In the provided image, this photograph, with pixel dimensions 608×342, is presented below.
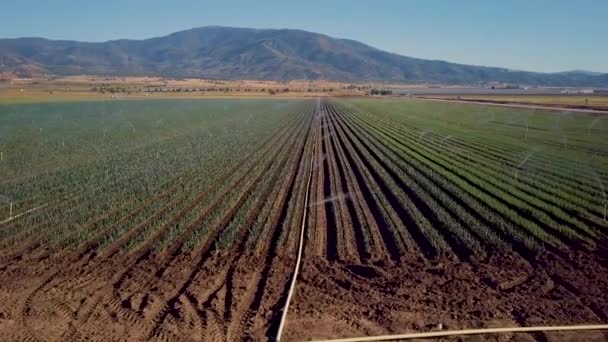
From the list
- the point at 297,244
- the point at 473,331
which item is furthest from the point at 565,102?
the point at 473,331

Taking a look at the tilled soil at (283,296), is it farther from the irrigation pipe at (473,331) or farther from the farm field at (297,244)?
the irrigation pipe at (473,331)

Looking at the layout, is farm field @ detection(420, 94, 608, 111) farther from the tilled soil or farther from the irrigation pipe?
the irrigation pipe

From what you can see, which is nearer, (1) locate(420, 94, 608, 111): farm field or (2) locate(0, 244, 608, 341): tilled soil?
(2) locate(0, 244, 608, 341): tilled soil

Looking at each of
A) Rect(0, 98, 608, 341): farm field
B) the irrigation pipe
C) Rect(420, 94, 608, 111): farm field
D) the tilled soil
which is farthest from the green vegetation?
Rect(420, 94, 608, 111): farm field

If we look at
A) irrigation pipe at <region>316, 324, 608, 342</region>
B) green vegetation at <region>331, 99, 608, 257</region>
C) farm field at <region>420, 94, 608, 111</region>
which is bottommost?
farm field at <region>420, 94, 608, 111</region>

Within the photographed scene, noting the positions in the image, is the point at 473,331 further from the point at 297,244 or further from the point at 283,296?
the point at 297,244

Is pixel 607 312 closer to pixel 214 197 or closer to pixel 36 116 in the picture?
pixel 214 197

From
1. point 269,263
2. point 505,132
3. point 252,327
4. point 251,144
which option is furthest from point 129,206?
point 505,132

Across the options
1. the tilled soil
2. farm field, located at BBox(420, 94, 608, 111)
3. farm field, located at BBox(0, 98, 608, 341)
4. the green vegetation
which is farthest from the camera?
farm field, located at BBox(420, 94, 608, 111)
